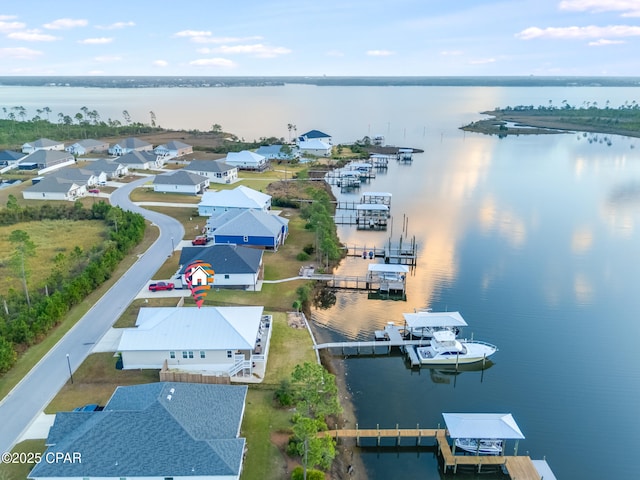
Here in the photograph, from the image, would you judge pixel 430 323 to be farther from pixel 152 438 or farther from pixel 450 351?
pixel 152 438

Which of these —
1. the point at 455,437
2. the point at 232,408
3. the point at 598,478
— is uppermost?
the point at 232,408

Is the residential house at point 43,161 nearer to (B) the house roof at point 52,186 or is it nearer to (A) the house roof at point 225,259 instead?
(B) the house roof at point 52,186

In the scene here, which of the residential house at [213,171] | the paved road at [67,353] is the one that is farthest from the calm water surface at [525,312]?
the residential house at [213,171]

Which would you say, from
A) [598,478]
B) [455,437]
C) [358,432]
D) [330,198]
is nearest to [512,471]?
[455,437]

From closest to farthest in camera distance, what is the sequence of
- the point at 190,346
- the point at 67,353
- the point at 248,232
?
the point at 190,346
the point at 67,353
the point at 248,232

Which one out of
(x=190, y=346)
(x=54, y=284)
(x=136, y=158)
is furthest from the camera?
(x=136, y=158)

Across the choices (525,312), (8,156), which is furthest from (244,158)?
(525,312)

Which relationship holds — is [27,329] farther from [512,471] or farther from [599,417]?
[599,417]
